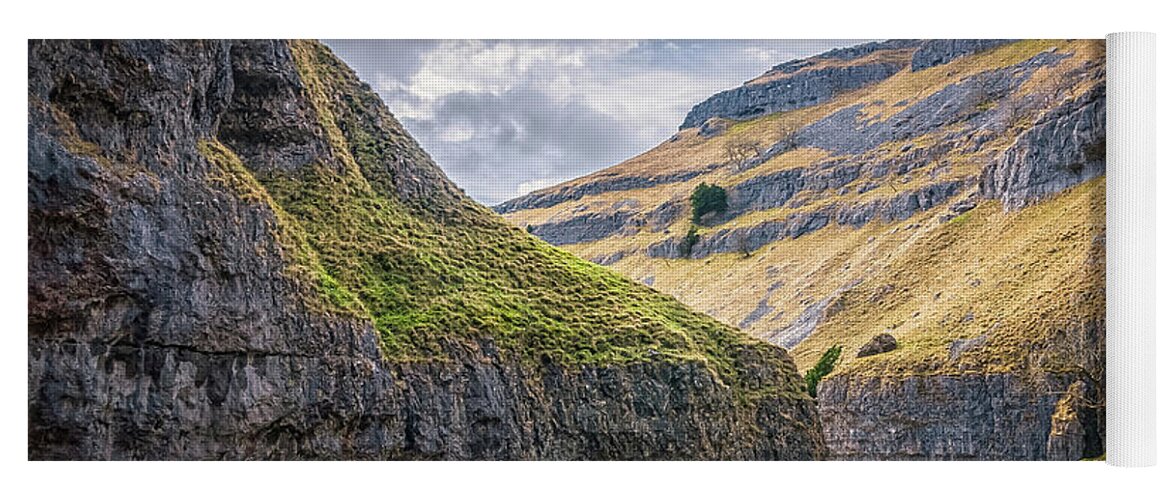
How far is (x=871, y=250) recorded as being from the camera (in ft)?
110

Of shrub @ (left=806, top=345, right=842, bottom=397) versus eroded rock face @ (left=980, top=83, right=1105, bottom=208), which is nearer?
eroded rock face @ (left=980, top=83, right=1105, bottom=208)

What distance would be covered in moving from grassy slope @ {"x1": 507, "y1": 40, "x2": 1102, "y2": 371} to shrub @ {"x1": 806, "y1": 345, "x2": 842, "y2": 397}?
231 mm

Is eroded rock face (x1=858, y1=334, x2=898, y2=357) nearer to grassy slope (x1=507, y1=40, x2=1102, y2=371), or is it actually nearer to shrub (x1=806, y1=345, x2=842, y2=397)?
grassy slope (x1=507, y1=40, x2=1102, y2=371)

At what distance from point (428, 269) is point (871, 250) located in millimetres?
18475

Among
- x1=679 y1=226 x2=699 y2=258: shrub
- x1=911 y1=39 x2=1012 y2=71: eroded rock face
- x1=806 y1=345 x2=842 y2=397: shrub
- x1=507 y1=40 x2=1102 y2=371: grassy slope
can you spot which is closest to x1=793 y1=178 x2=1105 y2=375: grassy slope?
x1=507 y1=40 x2=1102 y2=371: grassy slope

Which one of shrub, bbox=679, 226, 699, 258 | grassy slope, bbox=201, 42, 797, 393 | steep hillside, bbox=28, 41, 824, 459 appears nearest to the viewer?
steep hillside, bbox=28, 41, 824, 459

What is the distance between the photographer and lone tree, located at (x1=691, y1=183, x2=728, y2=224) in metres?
30.6

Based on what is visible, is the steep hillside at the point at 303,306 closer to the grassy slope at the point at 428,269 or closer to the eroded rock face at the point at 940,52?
the grassy slope at the point at 428,269

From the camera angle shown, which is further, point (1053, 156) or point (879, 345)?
point (879, 345)

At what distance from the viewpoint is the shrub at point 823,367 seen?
28.6 meters

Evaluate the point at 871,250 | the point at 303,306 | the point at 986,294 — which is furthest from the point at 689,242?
the point at 303,306

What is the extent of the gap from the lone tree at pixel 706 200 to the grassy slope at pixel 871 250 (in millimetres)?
443

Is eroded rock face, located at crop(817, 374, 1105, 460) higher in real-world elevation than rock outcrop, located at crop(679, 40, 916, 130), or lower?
lower

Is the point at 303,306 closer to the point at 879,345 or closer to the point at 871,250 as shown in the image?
the point at 879,345
